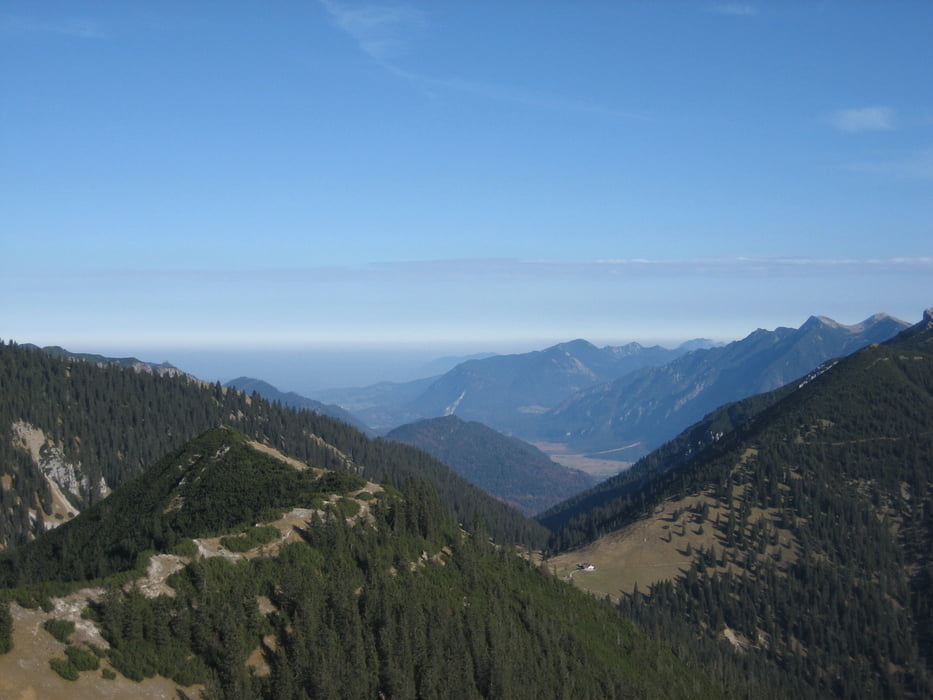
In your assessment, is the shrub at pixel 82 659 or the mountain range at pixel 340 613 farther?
the mountain range at pixel 340 613

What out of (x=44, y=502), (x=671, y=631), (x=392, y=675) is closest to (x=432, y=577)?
(x=392, y=675)

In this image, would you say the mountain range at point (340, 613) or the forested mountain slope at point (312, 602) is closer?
the mountain range at point (340, 613)

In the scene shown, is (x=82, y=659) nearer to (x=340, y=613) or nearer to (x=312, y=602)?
(x=312, y=602)

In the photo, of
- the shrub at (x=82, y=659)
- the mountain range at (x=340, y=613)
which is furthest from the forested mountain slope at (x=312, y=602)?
the mountain range at (x=340, y=613)

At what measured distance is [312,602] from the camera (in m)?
78.1

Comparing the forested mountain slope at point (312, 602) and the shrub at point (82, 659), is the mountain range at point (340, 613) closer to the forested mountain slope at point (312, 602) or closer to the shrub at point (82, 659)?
the shrub at point (82, 659)

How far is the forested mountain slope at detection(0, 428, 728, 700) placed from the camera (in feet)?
217

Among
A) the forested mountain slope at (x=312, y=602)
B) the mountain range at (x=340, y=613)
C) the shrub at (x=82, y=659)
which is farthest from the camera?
the forested mountain slope at (x=312, y=602)

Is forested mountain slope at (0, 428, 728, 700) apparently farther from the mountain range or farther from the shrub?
the mountain range

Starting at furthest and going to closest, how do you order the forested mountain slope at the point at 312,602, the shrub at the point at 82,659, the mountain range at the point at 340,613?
the forested mountain slope at the point at 312,602
the mountain range at the point at 340,613
the shrub at the point at 82,659

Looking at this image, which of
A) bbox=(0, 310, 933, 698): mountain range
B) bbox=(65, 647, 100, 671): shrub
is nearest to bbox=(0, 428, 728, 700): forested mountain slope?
bbox=(65, 647, 100, 671): shrub

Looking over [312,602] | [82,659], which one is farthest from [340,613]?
[82,659]

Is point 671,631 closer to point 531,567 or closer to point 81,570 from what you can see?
point 531,567

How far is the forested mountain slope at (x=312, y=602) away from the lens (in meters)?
66.1
